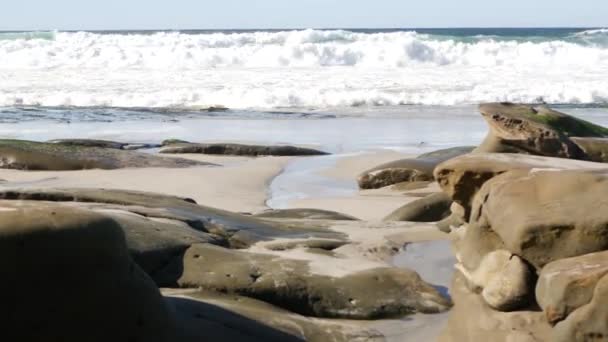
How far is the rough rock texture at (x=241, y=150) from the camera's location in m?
13.7

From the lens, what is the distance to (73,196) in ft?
20.7

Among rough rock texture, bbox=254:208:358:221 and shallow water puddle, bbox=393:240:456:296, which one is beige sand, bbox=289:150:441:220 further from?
shallow water puddle, bbox=393:240:456:296

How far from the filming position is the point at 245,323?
4.27 m

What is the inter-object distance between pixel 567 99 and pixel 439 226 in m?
19.0

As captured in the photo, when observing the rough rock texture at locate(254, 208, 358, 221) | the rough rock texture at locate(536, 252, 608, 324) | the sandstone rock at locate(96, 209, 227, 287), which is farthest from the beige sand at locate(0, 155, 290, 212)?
the rough rock texture at locate(536, 252, 608, 324)

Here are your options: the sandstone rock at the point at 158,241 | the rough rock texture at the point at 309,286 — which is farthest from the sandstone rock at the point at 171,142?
the rough rock texture at the point at 309,286

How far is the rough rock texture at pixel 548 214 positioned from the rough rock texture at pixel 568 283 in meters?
0.15

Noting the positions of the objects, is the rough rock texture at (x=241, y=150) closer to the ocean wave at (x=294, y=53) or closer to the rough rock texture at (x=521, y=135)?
the rough rock texture at (x=521, y=135)

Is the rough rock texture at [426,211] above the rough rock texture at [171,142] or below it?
above

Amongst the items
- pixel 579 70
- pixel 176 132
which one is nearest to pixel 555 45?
pixel 579 70

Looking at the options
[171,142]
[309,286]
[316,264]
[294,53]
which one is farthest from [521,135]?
[294,53]

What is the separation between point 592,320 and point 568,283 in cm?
22

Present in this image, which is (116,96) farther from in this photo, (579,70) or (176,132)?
(579,70)

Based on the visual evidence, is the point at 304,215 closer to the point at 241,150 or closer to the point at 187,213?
the point at 187,213
